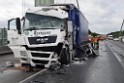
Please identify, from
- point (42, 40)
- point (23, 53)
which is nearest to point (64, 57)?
point (42, 40)

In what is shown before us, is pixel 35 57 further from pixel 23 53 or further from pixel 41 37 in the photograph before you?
pixel 41 37

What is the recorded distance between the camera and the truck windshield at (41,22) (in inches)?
640

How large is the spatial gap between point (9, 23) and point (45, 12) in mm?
1890

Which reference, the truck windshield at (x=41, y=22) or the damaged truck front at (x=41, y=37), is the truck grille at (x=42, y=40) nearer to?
the damaged truck front at (x=41, y=37)

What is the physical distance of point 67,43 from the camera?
677 inches

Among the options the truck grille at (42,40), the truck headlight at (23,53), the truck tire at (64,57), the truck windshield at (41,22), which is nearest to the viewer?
the truck headlight at (23,53)

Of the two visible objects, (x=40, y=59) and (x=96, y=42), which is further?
(x=96, y=42)

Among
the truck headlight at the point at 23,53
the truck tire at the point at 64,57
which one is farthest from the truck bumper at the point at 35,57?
the truck tire at the point at 64,57

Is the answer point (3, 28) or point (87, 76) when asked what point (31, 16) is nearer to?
point (87, 76)

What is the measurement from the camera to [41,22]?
16469 mm

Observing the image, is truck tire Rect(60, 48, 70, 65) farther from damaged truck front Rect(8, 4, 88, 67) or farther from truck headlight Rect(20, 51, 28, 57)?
truck headlight Rect(20, 51, 28, 57)

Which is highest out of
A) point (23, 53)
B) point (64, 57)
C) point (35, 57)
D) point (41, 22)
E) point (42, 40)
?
point (41, 22)

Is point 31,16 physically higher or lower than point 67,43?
higher

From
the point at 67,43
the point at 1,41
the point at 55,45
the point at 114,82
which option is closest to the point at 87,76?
the point at 114,82
